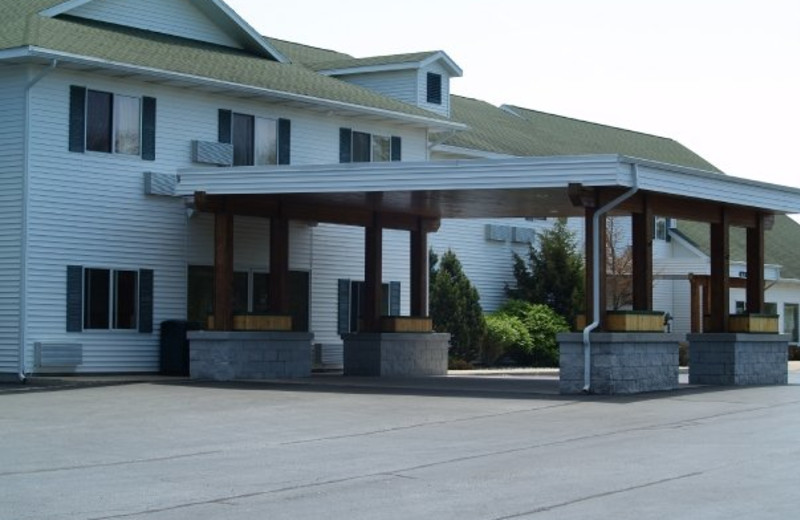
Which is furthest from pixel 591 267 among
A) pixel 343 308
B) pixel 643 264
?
pixel 343 308

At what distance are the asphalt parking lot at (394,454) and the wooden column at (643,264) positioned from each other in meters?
1.78

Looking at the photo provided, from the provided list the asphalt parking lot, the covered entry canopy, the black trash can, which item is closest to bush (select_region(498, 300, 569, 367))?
the covered entry canopy

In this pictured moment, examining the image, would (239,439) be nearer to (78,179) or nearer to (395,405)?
(395,405)

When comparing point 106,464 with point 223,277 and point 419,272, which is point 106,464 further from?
point 419,272

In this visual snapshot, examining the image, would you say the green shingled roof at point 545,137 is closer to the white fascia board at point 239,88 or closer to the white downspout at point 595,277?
the white fascia board at point 239,88

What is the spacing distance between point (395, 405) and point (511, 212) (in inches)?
384

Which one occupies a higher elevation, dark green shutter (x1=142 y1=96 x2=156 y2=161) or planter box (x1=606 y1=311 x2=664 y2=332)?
dark green shutter (x1=142 y1=96 x2=156 y2=161)

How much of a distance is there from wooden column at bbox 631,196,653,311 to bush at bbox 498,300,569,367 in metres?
15.4

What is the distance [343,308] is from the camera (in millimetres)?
33406

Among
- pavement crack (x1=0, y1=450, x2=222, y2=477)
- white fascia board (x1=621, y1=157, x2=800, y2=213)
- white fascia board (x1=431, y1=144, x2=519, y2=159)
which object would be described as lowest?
pavement crack (x1=0, y1=450, x2=222, y2=477)

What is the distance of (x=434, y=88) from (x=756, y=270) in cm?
1167

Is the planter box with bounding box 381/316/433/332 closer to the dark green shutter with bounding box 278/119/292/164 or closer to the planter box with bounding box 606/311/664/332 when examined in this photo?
the dark green shutter with bounding box 278/119/292/164

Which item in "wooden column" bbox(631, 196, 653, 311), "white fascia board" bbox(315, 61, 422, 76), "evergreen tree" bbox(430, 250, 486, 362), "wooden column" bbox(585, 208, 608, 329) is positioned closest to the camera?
"wooden column" bbox(585, 208, 608, 329)

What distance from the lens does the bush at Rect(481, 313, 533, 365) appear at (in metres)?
39.2
